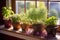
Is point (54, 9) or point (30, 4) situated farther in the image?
point (30, 4)

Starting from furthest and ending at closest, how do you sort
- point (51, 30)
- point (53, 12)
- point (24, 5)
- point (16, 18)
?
point (24, 5) → point (16, 18) → point (53, 12) → point (51, 30)

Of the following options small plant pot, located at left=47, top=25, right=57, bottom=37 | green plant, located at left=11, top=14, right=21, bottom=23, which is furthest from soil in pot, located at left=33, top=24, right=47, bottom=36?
green plant, located at left=11, top=14, right=21, bottom=23

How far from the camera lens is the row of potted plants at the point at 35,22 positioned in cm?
242

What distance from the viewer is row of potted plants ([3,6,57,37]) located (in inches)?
95.2

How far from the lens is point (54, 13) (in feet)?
8.87

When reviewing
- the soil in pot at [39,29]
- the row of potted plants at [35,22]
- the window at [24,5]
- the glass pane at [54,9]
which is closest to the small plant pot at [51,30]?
the row of potted plants at [35,22]

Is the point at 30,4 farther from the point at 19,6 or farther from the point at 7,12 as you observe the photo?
the point at 7,12

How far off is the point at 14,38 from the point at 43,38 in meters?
0.67

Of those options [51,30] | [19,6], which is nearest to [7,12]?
[19,6]

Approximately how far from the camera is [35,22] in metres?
2.58

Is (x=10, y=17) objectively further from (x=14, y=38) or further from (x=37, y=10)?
(x=37, y=10)

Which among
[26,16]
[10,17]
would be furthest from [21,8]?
[26,16]

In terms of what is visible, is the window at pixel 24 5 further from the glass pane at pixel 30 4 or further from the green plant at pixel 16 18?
the green plant at pixel 16 18

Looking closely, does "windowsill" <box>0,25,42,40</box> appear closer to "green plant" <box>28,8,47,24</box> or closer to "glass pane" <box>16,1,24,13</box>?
"green plant" <box>28,8,47,24</box>
